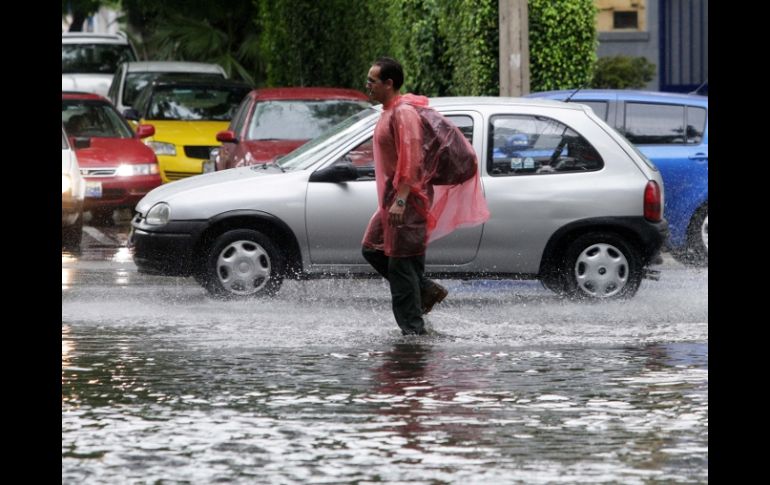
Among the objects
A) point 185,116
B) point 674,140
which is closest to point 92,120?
point 185,116

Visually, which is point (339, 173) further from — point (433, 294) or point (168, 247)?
point (433, 294)

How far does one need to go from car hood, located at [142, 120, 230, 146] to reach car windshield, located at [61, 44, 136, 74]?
37.3ft

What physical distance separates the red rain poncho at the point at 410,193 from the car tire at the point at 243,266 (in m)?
1.86

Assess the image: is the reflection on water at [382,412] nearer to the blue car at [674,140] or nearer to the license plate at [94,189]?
the blue car at [674,140]

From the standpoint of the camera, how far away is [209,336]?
35.5 feet

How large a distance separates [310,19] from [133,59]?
680 centimetres

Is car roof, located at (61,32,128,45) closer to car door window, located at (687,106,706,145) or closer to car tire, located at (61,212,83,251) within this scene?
car tire, located at (61,212,83,251)

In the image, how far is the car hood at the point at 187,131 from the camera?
21.4 meters

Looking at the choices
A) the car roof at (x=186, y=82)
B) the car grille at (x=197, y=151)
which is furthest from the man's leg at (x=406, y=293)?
the car roof at (x=186, y=82)

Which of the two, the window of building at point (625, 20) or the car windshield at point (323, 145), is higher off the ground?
the window of building at point (625, 20)

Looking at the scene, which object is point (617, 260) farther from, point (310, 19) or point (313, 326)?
point (310, 19)

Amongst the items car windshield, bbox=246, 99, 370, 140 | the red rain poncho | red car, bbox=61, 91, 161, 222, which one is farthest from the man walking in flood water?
red car, bbox=61, 91, 161, 222

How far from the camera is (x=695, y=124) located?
1562 centimetres

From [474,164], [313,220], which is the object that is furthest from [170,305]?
[474,164]
